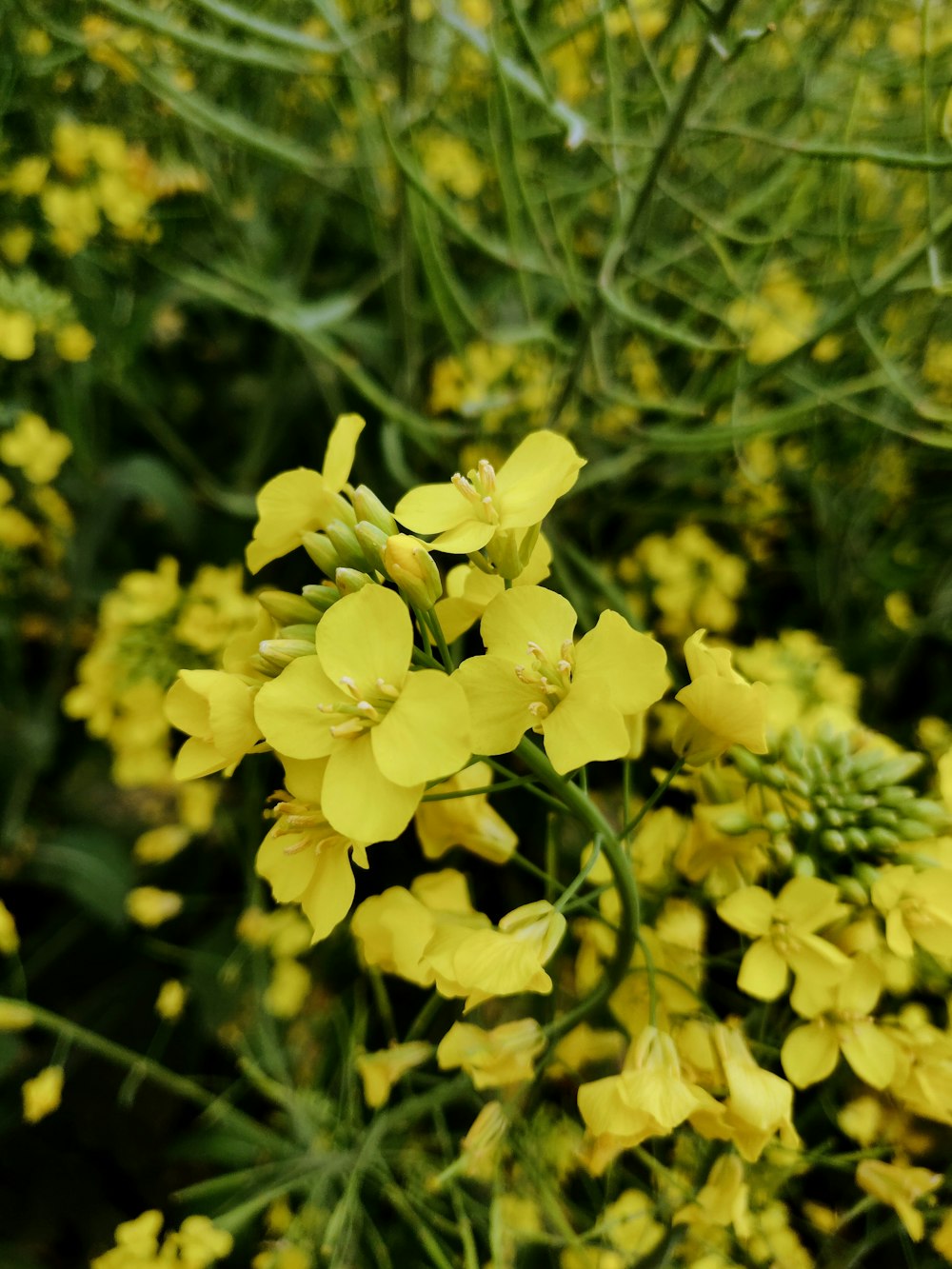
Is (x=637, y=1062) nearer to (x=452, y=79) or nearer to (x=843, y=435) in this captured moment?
(x=843, y=435)

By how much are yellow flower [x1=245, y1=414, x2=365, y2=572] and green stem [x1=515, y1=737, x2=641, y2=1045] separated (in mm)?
177

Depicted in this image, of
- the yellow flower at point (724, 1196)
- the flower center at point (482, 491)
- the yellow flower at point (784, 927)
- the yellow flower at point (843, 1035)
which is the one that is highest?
the flower center at point (482, 491)

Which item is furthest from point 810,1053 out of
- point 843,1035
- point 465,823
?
point 465,823

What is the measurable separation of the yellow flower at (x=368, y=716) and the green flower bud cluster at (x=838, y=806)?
0.25 metres

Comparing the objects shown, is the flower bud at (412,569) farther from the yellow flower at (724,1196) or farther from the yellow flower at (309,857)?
the yellow flower at (724,1196)

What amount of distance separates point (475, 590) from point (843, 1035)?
333 mm

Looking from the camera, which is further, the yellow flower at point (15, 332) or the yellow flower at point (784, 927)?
the yellow flower at point (15, 332)

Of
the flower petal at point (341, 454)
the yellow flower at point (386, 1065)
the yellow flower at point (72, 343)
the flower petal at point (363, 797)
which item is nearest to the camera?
the flower petal at point (363, 797)

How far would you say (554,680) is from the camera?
0.38m

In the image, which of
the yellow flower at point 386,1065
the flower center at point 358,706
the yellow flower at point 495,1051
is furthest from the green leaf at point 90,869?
the flower center at point 358,706

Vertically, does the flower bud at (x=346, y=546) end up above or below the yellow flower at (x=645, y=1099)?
above

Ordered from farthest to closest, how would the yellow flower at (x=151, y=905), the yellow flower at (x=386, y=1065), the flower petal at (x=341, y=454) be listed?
the yellow flower at (x=151, y=905)
the yellow flower at (x=386, y=1065)
the flower petal at (x=341, y=454)

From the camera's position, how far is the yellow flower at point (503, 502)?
0.40 meters

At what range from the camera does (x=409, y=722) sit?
1.18 ft
